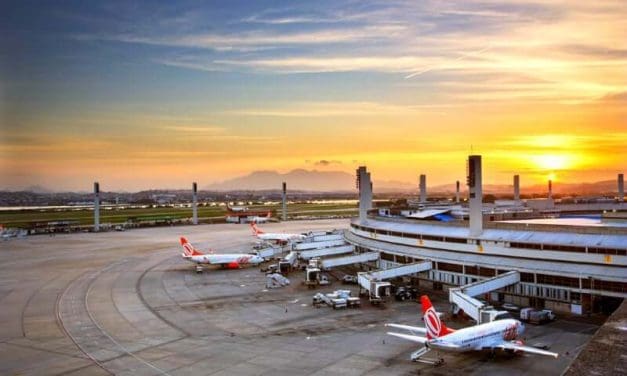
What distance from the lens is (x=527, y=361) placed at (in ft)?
148

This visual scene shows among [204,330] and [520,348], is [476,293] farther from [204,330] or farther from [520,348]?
[204,330]

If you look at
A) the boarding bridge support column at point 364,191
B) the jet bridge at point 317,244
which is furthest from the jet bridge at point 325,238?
the boarding bridge support column at point 364,191

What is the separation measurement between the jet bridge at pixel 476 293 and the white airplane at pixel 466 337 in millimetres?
5059

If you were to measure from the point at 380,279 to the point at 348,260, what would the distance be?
16.0m

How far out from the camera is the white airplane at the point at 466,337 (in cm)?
4462

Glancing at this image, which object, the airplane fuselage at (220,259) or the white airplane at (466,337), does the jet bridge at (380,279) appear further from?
the airplane fuselage at (220,259)

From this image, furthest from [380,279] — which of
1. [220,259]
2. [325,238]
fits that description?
[325,238]

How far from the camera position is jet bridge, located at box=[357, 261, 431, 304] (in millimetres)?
69250

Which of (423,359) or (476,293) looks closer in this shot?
(423,359)

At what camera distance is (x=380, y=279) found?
241ft

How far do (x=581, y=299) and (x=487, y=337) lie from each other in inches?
874

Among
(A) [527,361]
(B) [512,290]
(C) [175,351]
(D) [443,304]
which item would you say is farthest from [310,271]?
(A) [527,361]

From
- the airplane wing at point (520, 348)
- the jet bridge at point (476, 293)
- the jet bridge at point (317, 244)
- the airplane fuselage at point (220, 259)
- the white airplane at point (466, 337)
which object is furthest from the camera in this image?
the jet bridge at point (317, 244)

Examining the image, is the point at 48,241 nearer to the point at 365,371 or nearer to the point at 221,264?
the point at 221,264
